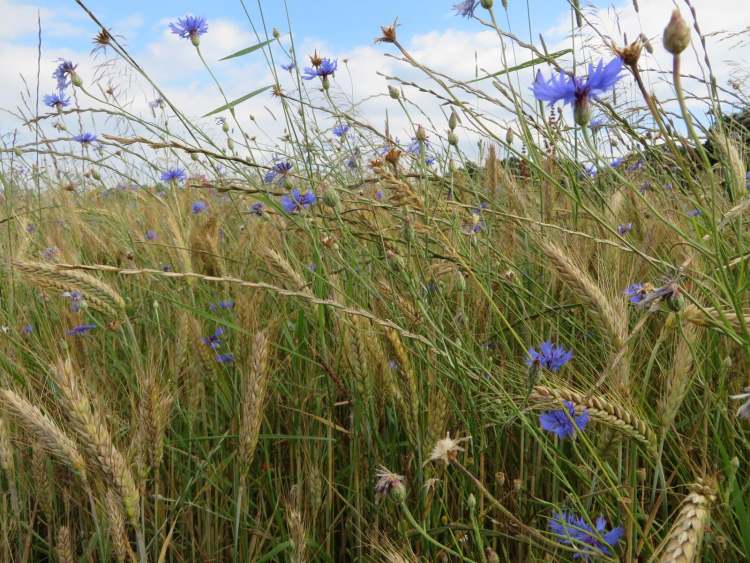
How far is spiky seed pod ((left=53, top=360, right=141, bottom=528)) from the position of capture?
3.04 feet

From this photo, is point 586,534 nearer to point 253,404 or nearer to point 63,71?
point 253,404

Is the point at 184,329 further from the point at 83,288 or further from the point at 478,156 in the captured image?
the point at 478,156

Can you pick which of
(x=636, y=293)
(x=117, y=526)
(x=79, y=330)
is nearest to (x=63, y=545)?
(x=117, y=526)

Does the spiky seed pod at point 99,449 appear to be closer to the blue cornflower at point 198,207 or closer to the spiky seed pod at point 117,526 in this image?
the spiky seed pod at point 117,526

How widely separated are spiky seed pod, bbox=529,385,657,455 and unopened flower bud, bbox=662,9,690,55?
429 mm

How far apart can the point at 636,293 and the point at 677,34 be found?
0.55 m

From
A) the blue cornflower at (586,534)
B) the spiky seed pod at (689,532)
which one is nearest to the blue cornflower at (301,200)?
the blue cornflower at (586,534)

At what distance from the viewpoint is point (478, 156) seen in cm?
281

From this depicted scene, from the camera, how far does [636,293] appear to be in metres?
1.07

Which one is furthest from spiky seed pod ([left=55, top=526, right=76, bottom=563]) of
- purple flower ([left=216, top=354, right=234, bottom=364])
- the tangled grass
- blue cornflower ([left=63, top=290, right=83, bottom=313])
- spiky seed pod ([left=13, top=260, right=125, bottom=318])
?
blue cornflower ([left=63, top=290, right=83, bottom=313])

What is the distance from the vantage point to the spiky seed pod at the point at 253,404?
105cm

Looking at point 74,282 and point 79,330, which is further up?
point 74,282

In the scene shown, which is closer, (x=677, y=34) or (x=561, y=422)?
(x=677, y=34)

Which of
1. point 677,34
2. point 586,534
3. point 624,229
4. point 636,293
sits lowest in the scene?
point 586,534
